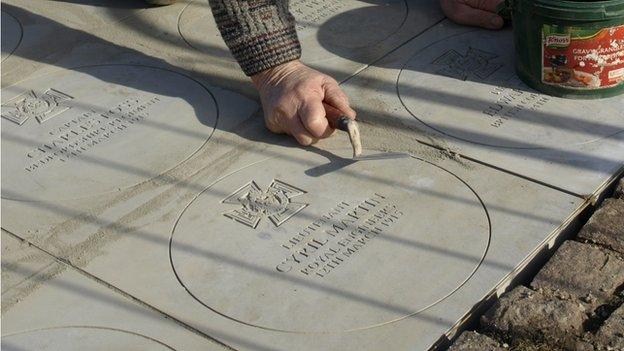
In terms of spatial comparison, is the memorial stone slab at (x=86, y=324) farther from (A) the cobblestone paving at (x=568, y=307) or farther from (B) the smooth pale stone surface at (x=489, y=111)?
(B) the smooth pale stone surface at (x=489, y=111)

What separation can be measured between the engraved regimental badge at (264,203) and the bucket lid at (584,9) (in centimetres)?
98

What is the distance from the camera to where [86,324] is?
2484 mm

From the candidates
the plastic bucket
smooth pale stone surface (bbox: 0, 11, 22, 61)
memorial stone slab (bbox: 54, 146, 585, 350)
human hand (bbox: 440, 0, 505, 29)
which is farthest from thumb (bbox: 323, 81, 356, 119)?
smooth pale stone surface (bbox: 0, 11, 22, 61)

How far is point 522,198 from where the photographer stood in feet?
9.12

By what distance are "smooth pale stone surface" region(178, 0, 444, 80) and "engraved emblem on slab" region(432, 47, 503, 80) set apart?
8.4 inches

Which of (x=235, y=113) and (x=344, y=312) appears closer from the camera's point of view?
(x=344, y=312)

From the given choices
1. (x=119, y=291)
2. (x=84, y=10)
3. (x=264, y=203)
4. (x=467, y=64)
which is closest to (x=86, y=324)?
(x=119, y=291)

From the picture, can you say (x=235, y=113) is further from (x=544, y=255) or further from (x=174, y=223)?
(x=544, y=255)

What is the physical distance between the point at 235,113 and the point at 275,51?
278mm

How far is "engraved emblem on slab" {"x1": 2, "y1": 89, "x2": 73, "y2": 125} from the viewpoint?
3.36 metres

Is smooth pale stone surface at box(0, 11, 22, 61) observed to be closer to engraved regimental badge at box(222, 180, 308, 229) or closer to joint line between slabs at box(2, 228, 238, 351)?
joint line between slabs at box(2, 228, 238, 351)

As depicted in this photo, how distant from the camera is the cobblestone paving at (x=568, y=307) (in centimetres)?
231

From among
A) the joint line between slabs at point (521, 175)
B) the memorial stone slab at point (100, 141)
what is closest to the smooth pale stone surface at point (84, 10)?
the memorial stone slab at point (100, 141)

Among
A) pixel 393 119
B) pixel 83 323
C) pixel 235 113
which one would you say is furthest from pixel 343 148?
pixel 83 323
